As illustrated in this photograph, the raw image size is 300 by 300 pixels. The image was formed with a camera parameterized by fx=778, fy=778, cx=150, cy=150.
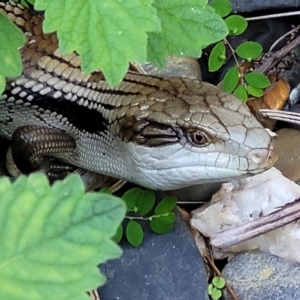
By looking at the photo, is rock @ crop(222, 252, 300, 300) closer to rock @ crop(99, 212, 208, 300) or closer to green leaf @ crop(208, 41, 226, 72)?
rock @ crop(99, 212, 208, 300)

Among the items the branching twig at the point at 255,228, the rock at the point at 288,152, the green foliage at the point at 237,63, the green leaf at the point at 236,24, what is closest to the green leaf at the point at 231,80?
the green foliage at the point at 237,63

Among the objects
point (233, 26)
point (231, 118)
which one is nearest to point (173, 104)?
point (231, 118)

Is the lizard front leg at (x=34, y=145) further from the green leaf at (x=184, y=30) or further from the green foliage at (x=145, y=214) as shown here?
the green leaf at (x=184, y=30)

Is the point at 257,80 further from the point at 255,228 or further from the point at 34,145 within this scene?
the point at 34,145

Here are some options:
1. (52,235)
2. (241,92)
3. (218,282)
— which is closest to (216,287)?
(218,282)

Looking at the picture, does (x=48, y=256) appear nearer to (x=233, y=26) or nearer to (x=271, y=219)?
(x=271, y=219)

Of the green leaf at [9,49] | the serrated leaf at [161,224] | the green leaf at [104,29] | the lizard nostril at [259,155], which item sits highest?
the green leaf at [104,29]
